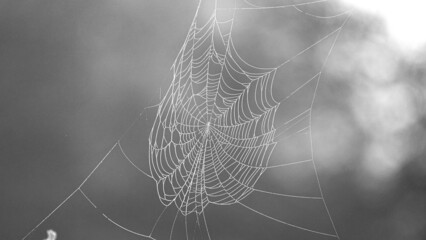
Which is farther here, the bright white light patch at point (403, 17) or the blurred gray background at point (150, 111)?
the bright white light patch at point (403, 17)

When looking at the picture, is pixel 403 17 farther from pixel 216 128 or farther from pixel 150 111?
pixel 216 128

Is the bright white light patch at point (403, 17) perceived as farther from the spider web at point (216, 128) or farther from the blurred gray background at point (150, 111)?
the spider web at point (216, 128)

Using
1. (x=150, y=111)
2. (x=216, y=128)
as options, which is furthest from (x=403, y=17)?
(x=216, y=128)

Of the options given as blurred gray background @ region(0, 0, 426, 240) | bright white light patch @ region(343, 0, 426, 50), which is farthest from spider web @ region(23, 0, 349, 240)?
bright white light patch @ region(343, 0, 426, 50)

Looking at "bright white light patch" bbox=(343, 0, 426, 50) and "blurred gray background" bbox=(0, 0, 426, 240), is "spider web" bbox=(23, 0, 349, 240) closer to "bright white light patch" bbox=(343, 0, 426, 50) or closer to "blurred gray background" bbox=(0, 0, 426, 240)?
"blurred gray background" bbox=(0, 0, 426, 240)

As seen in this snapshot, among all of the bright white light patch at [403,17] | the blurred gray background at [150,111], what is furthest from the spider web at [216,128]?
the bright white light patch at [403,17]

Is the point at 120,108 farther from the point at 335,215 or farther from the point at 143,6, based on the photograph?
the point at 335,215

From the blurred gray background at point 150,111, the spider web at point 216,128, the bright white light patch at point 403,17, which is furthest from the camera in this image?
the bright white light patch at point 403,17
